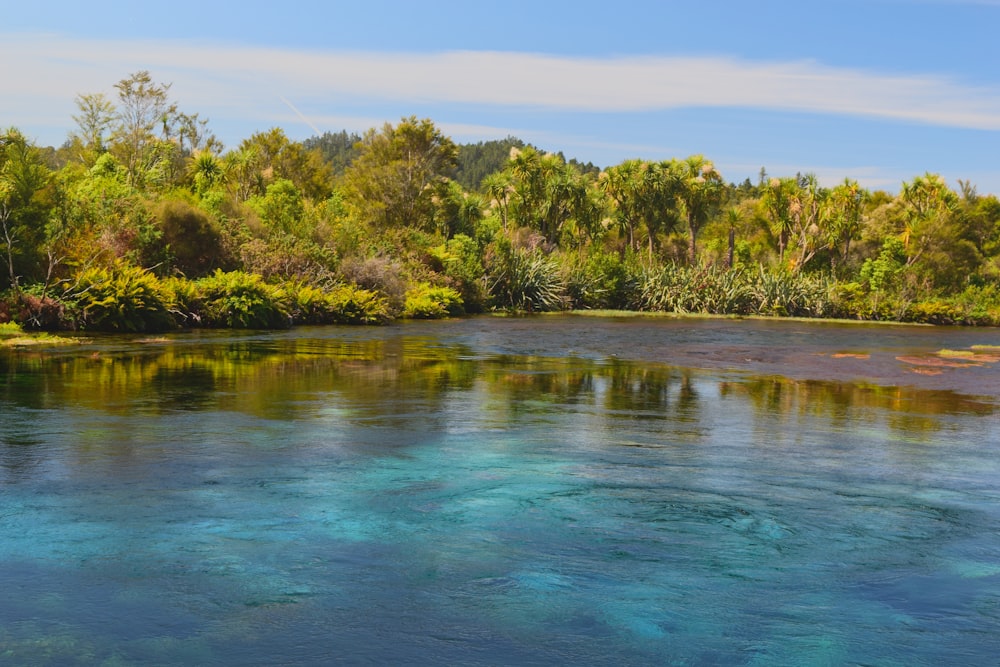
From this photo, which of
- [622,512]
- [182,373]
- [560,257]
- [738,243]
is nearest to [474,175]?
[738,243]

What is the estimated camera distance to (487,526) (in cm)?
763

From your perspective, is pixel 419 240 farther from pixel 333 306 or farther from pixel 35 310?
pixel 35 310

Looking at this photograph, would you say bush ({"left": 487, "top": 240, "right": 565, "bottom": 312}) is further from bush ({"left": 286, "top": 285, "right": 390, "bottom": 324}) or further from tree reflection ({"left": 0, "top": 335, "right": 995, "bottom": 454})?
tree reflection ({"left": 0, "top": 335, "right": 995, "bottom": 454})

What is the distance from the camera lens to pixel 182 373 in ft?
58.6

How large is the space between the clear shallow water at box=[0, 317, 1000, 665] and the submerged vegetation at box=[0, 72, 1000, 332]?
42.9 ft

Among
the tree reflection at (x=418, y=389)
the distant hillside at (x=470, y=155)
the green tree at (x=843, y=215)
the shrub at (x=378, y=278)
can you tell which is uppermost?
the distant hillside at (x=470, y=155)

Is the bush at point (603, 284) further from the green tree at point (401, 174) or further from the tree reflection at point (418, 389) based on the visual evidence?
the tree reflection at point (418, 389)

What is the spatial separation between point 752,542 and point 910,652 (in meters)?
1.99

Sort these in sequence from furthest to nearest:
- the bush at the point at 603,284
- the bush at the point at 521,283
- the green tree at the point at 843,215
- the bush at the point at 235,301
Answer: the green tree at the point at 843,215 < the bush at the point at 603,284 < the bush at the point at 521,283 < the bush at the point at 235,301

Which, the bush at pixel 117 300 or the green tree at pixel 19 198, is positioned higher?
the green tree at pixel 19 198

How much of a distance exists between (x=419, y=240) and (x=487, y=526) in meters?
39.0

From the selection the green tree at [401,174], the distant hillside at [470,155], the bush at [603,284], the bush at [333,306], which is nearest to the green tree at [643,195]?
the bush at [603,284]

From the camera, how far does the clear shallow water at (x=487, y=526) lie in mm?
5523

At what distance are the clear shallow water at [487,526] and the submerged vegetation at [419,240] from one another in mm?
13066
